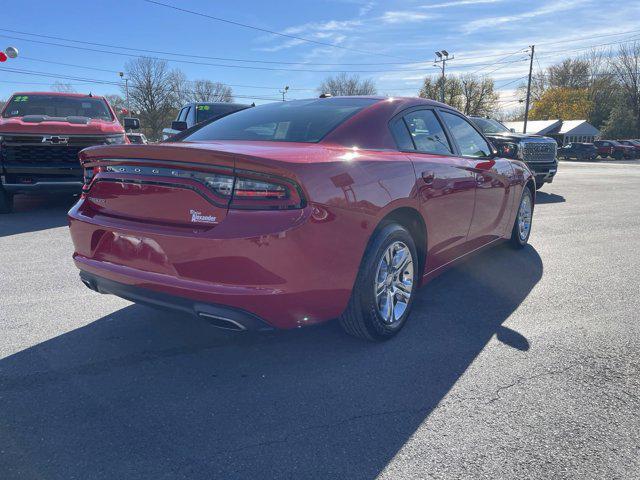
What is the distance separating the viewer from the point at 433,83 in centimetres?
7256

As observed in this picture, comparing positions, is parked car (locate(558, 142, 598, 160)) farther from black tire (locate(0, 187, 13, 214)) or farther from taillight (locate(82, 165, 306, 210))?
taillight (locate(82, 165, 306, 210))

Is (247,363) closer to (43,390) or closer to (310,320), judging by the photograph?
(310,320)

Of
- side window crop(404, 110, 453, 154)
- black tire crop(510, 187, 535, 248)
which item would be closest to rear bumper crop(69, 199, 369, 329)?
side window crop(404, 110, 453, 154)

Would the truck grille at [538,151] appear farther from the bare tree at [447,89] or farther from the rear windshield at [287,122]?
the bare tree at [447,89]

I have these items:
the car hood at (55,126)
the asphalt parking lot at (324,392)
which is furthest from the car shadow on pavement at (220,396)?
the car hood at (55,126)

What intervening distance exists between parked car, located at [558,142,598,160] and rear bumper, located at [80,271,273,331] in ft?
150

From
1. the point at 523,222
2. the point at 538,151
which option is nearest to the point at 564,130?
the point at 538,151

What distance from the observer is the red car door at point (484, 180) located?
13.6 ft

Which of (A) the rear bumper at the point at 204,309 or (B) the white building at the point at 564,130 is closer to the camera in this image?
(A) the rear bumper at the point at 204,309

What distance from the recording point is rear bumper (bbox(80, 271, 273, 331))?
7.83ft

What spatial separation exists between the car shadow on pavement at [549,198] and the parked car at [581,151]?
34.6 m

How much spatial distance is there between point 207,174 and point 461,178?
216 cm

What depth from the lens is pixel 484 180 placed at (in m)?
4.21

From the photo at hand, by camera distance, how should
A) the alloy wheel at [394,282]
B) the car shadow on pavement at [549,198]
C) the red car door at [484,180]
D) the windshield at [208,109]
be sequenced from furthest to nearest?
1. the windshield at [208,109]
2. the car shadow on pavement at [549,198]
3. the red car door at [484,180]
4. the alloy wheel at [394,282]
